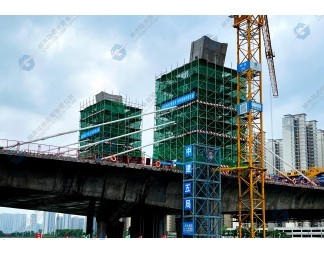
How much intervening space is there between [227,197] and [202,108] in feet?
65.9

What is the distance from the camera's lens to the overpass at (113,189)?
1686 inches

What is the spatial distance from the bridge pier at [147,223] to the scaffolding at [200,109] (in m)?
15.0

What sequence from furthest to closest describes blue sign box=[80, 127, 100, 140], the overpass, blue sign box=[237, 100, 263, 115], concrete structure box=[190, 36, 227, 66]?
1. blue sign box=[80, 127, 100, 140]
2. concrete structure box=[190, 36, 227, 66]
3. blue sign box=[237, 100, 263, 115]
4. the overpass

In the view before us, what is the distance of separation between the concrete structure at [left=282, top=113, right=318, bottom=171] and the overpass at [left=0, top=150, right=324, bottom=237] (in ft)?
288

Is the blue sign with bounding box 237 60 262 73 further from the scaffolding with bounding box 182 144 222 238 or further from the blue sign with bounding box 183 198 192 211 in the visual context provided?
the blue sign with bounding box 183 198 192 211

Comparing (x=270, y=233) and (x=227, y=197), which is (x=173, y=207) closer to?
(x=227, y=197)

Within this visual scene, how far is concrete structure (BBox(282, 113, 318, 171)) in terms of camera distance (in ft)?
491

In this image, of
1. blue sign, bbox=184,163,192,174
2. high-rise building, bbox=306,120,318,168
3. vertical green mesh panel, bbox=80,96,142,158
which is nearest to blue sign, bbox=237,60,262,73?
blue sign, bbox=184,163,192,174

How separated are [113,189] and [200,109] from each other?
29.1 m

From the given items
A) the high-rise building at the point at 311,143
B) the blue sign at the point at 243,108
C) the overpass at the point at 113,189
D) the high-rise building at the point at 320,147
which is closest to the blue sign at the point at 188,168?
the overpass at the point at 113,189

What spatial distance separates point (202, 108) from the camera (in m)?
72.9

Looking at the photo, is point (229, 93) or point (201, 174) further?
point (229, 93)

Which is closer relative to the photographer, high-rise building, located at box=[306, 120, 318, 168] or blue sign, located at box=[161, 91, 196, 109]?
blue sign, located at box=[161, 91, 196, 109]

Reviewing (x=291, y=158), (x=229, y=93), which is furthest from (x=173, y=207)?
(x=291, y=158)
